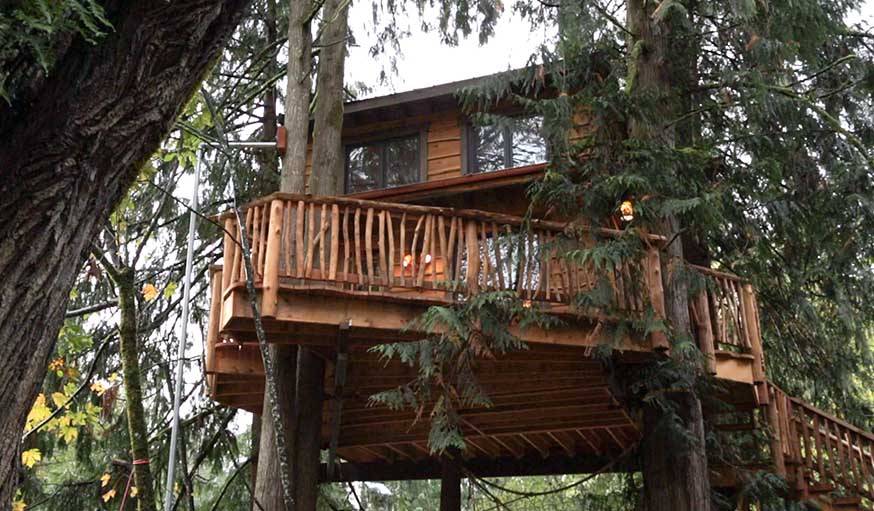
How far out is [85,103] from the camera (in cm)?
216

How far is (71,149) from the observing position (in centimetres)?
213

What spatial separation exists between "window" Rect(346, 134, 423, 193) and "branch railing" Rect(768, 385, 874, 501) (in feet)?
20.8

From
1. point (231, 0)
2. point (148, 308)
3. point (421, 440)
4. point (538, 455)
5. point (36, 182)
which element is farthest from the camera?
point (148, 308)

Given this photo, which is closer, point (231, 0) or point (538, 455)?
point (231, 0)

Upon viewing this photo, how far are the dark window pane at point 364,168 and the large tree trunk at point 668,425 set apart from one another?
538cm

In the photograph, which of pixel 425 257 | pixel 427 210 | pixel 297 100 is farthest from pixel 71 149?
pixel 297 100

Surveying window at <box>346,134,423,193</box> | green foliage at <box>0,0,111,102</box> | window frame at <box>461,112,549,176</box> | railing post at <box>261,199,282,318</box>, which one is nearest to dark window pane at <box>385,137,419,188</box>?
window at <box>346,134,423,193</box>

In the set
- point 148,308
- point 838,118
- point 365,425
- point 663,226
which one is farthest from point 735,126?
point 148,308

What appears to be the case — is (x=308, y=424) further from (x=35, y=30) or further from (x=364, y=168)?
(x=35, y=30)

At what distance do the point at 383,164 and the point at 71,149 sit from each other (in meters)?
12.8

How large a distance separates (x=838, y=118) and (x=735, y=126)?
143cm

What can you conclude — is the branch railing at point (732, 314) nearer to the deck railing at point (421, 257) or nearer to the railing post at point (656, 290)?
the railing post at point (656, 290)

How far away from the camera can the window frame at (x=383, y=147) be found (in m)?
14.6

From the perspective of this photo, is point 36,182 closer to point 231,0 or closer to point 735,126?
point 231,0
